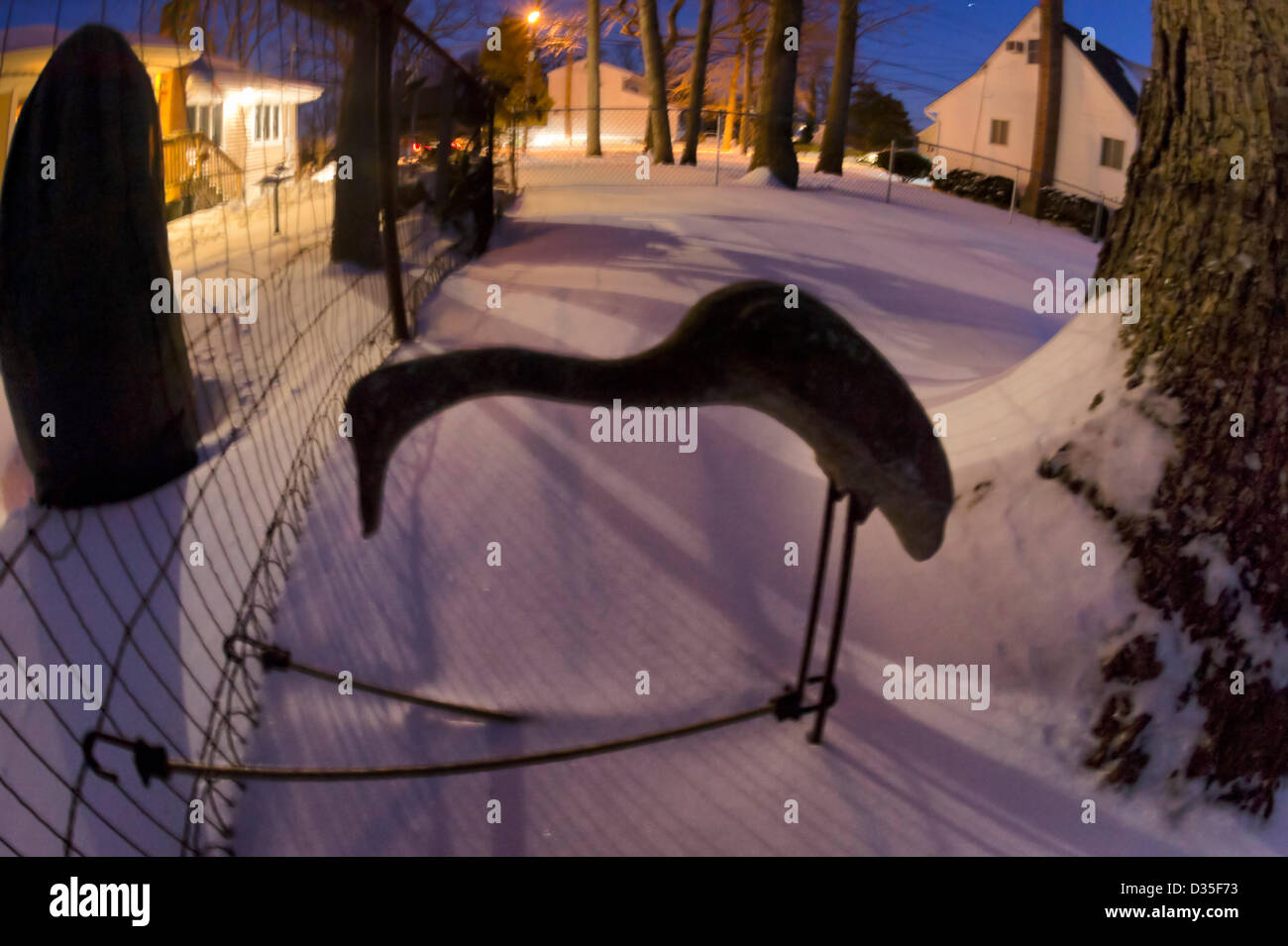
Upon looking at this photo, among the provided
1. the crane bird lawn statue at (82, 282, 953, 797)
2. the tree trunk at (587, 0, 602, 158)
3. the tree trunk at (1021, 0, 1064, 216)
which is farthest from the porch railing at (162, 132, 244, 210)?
the tree trunk at (587, 0, 602, 158)

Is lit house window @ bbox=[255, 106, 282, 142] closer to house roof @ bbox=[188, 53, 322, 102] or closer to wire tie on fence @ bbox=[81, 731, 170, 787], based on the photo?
house roof @ bbox=[188, 53, 322, 102]

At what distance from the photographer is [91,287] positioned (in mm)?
3146

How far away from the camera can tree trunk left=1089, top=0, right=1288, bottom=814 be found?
2.24m

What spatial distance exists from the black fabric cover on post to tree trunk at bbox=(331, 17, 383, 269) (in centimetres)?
161

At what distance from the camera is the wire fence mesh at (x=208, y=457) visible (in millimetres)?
2084

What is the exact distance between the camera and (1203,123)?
95.0 inches

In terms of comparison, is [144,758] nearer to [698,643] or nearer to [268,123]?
[698,643]

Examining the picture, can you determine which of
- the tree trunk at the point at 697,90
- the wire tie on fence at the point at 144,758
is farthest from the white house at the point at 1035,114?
the wire tie on fence at the point at 144,758

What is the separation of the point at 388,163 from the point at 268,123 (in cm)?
141

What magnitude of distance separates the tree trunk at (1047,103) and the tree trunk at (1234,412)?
515 inches

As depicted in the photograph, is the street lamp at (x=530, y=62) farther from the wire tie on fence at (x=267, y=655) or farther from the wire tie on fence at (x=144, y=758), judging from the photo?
the wire tie on fence at (x=144, y=758)

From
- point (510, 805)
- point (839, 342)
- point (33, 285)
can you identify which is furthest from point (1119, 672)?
point (33, 285)

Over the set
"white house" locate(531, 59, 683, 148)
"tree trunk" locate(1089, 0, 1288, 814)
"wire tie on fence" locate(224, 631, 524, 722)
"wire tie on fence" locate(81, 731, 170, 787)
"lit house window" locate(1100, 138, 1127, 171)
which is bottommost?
"wire tie on fence" locate(224, 631, 524, 722)

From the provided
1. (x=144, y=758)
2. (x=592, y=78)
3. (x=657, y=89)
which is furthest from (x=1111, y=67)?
(x=144, y=758)
